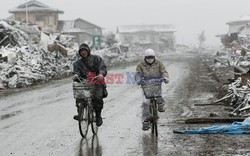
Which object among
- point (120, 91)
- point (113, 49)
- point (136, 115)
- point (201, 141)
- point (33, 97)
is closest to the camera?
point (201, 141)

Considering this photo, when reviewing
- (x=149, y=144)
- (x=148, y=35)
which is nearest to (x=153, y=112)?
(x=149, y=144)

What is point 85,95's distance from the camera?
26.6 feet

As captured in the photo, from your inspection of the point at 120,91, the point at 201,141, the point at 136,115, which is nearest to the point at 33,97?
the point at 120,91

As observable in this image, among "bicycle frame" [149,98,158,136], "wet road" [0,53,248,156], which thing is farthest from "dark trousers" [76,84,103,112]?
"bicycle frame" [149,98,158,136]

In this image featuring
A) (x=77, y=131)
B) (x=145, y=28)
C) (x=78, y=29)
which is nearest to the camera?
(x=77, y=131)

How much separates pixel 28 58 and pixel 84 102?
1792cm

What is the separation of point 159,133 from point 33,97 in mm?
8111

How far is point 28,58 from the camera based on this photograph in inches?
1000

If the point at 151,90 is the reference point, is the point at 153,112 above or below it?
below

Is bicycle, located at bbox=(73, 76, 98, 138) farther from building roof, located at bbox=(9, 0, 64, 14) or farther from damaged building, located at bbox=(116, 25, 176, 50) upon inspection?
damaged building, located at bbox=(116, 25, 176, 50)

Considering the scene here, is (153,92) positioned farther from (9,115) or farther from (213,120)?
(9,115)

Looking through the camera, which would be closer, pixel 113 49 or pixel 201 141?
pixel 201 141

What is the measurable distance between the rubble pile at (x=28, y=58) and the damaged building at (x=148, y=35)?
251ft

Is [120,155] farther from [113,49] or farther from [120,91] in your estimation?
[113,49]
